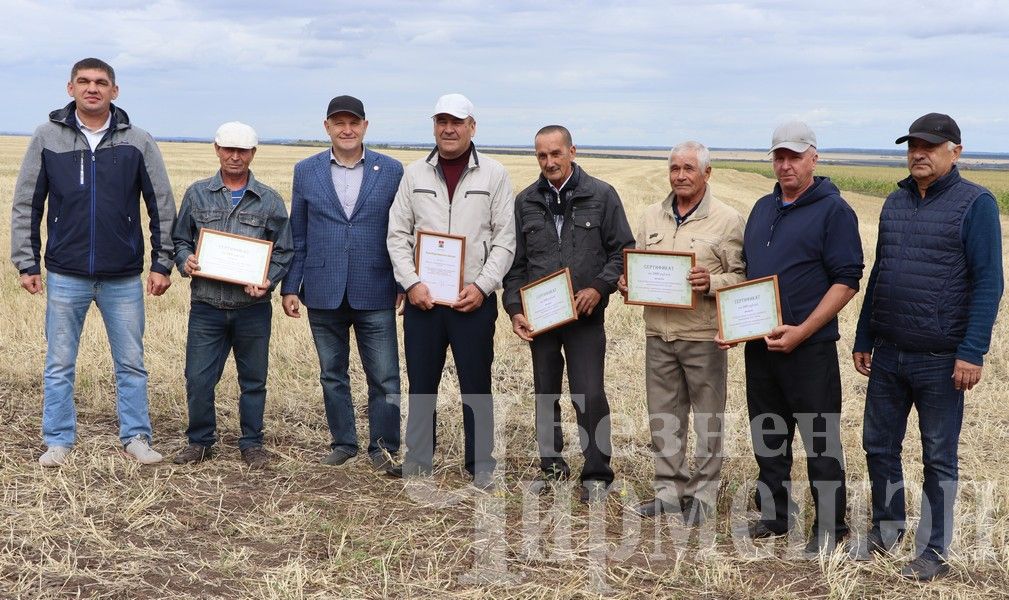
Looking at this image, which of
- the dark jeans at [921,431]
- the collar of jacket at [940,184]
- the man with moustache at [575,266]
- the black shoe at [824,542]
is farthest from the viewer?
the man with moustache at [575,266]

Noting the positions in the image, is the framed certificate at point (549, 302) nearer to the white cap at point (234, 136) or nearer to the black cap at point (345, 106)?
the black cap at point (345, 106)

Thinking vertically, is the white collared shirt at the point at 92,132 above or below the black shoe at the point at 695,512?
above

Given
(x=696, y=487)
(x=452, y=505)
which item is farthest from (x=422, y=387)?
(x=696, y=487)

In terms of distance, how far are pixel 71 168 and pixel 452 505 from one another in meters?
3.25

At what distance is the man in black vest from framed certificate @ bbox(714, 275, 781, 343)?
0.52m

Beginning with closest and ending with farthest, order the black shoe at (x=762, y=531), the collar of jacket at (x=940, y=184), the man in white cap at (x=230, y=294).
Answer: the collar of jacket at (x=940, y=184), the black shoe at (x=762, y=531), the man in white cap at (x=230, y=294)

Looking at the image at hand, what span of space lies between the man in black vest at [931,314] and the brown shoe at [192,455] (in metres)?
4.28

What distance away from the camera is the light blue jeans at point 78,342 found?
6301 mm

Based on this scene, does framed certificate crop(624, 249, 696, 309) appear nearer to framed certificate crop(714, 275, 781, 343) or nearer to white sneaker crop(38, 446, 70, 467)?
framed certificate crop(714, 275, 781, 343)

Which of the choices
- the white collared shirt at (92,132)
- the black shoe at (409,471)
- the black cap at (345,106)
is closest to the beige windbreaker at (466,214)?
the black cap at (345,106)

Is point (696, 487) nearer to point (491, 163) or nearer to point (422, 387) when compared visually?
point (422, 387)

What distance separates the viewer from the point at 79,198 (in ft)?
20.2

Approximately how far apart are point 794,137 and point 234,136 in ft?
11.3

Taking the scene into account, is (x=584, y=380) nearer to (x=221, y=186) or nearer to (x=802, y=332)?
(x=802, y=332)
